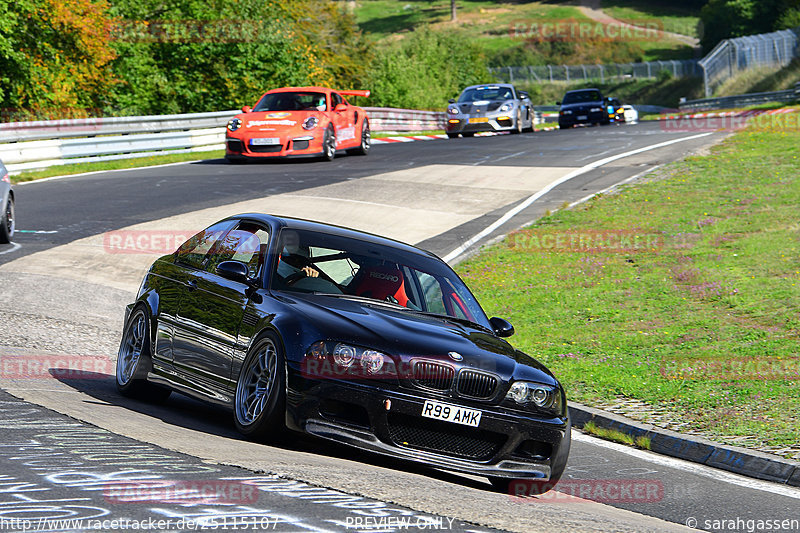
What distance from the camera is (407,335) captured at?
6.53 metres

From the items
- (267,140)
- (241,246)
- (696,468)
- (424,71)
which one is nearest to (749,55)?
(424,71)

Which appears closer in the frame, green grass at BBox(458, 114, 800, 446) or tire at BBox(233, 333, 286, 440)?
tire at BBox(233, 333, 286, 440)

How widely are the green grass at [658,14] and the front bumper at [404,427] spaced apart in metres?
113

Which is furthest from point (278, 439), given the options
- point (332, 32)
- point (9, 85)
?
point (332, 32)

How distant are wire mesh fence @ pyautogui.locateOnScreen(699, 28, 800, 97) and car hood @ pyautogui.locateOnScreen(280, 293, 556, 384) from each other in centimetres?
5259

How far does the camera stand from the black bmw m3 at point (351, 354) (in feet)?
20.7

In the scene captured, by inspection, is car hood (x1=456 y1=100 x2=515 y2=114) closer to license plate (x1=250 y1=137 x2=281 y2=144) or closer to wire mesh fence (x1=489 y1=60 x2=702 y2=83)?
license plate (x1=250 y1=137 x2=281 y2=144)

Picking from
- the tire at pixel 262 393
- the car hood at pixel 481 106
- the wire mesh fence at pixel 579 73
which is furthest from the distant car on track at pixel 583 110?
the wire mesh fence at pixel 579 73

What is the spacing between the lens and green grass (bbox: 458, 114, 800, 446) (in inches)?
372

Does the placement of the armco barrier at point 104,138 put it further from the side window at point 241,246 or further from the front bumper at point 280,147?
the side window at point 241,246

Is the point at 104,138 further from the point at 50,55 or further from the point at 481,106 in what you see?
the point at 481,106

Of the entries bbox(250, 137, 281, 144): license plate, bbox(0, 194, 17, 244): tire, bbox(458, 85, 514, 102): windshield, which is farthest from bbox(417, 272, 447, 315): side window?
bbox(458, 85, 514, 102): windshield

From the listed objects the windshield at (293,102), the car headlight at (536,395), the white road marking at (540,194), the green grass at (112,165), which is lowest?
the white road marking at (540,194)

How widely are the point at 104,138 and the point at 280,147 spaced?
4.94 m
